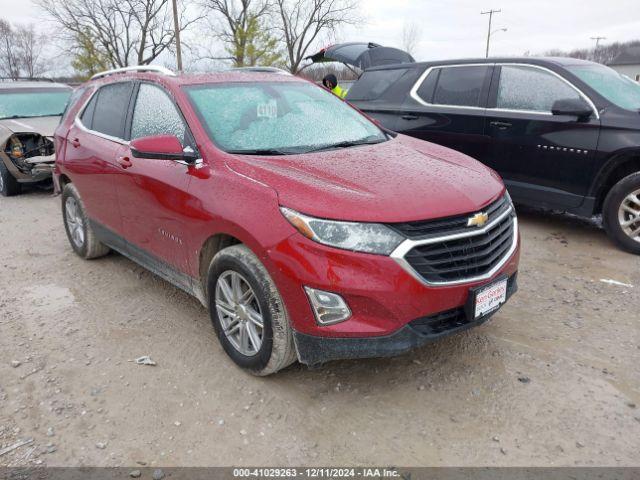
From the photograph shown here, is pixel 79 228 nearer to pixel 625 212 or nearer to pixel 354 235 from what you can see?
pixel 354 235

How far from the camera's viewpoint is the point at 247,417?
2.62 metres

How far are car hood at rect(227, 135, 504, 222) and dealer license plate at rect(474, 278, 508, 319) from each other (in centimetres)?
43

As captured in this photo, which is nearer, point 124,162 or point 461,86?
point 124,162

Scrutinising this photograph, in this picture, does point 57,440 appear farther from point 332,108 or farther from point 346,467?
point 332,108

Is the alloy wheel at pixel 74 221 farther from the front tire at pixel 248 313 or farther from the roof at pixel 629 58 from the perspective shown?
the roof at pixel 629 58

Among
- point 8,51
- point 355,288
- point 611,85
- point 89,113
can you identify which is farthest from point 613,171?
point 8,51

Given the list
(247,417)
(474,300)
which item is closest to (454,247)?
(474,300)

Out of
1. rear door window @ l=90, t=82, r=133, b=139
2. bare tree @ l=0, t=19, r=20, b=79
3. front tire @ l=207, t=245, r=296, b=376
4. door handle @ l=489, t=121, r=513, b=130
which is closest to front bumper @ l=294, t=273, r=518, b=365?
front tire @ l=207, t=245, r=296, b=376

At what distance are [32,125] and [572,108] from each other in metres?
7.70

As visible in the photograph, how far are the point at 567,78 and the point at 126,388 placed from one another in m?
4.86

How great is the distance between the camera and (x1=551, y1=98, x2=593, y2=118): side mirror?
477 cm

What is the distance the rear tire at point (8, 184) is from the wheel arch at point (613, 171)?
7869 mm

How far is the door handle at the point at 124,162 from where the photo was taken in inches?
144

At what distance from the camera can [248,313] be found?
283 centimetres
